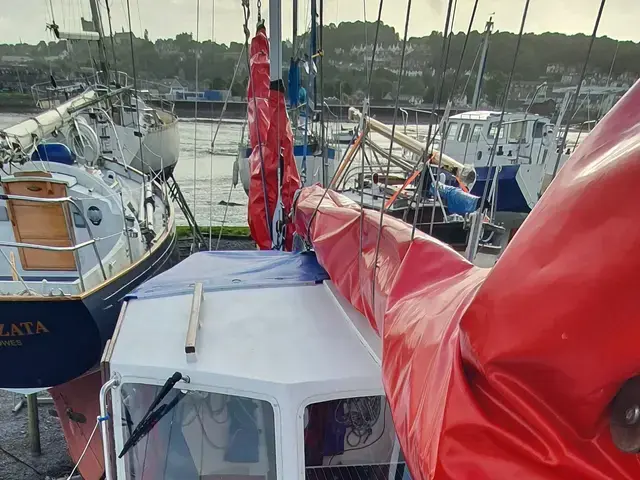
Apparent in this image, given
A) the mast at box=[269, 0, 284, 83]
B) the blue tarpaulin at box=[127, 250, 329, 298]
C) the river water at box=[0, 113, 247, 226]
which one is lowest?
the river water at box=[0, 113, 247, 226]

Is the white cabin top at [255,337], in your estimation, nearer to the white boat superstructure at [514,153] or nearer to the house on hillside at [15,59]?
the white boat superstructure at [514,153]

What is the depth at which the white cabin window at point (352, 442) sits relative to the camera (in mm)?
2221

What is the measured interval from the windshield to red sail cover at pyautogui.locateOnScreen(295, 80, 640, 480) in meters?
1.13

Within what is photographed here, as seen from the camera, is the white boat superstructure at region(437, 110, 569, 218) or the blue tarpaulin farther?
the white boat superstructure at region(437, 110, 569, 218)

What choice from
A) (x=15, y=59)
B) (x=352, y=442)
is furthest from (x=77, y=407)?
(x=15, y=59)

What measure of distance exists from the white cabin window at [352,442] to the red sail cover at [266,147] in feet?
9.10

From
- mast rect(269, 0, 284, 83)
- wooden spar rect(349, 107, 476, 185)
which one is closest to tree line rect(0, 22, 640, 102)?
wooden spar rect(349, 107, 476, 185)

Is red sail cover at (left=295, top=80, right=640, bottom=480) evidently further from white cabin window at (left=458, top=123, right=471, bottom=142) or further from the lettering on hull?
white cabin window at (left=458, top=123, right=471, bottom=142)

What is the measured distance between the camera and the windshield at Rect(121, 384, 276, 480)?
212 cm

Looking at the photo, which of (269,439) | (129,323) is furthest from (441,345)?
(129,323)

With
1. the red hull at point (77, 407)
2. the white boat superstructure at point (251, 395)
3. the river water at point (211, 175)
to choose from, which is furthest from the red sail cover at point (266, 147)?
the white boat superstructure at point (251, 395)

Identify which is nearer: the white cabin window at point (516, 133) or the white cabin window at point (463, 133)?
the white cabin window at point (516, 133)

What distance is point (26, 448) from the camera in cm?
489

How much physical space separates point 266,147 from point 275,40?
1013 millimetres
